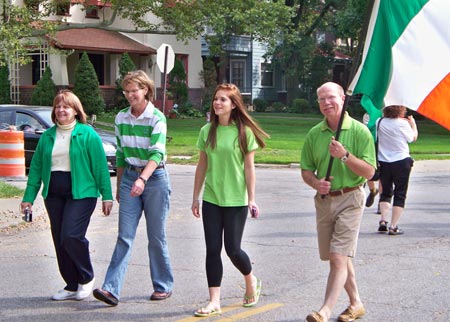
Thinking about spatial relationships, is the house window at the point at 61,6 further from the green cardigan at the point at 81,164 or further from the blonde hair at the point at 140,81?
the blonde hair at the point at 140,81

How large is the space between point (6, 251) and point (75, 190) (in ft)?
9.74

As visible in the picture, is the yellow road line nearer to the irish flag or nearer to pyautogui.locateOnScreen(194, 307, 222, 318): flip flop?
pyautogui.locateOnScreen(194, 307, 222, 318): flip flop

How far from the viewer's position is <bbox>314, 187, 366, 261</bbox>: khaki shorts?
5.89 metres

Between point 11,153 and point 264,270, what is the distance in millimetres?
9611

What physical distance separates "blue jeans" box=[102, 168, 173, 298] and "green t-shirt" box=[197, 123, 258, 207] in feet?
1.50

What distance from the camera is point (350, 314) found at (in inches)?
245

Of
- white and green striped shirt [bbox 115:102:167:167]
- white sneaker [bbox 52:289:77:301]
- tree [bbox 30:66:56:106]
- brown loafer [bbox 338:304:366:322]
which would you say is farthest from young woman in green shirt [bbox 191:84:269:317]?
tree [bbox 30:66:56:106]

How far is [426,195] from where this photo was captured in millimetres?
14719

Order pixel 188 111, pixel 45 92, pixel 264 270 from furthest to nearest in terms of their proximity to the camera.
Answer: pixel 188 111
pixel 45 92
pixel 264 270

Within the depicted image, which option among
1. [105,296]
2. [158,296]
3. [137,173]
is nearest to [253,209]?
[137,173]

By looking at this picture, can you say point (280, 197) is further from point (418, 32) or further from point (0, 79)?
point (0, 79)

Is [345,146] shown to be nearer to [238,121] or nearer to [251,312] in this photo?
[238,121]

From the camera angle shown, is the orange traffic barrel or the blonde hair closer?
the blonde hair

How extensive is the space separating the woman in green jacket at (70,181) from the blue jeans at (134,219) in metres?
0.22
